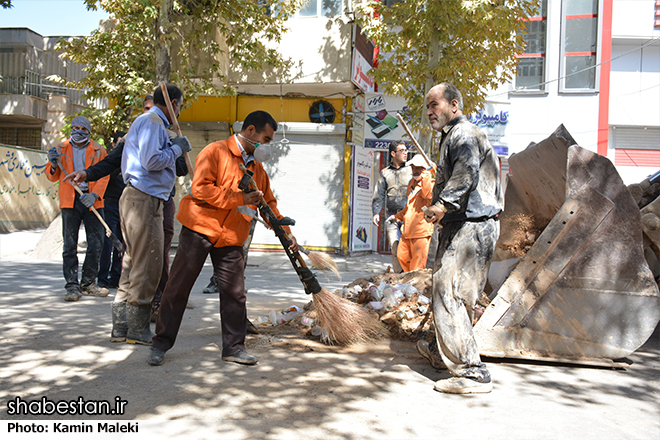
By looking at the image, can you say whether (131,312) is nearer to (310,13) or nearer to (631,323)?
(631,323)

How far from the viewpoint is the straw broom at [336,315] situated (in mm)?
4321

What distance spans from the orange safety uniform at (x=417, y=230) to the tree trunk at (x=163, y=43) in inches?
240

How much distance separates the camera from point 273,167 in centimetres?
1458

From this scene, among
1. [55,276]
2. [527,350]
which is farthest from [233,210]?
[55,276]

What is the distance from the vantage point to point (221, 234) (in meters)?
3.80

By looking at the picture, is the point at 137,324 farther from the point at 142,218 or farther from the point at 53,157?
the point at 53,157

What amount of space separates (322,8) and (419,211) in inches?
352

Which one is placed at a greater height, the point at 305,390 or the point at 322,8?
the point at 322,8

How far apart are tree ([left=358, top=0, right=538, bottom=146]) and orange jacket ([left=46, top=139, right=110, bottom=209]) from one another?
570 centimetres

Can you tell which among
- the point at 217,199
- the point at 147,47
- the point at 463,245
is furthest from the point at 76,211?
the point at 147,47

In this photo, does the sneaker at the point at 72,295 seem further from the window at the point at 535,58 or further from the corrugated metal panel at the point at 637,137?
the corrugated metal panel at the point at 637,137

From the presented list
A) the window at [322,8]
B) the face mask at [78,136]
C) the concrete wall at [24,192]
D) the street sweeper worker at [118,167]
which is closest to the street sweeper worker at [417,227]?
the street sweeper worker at [118,167]

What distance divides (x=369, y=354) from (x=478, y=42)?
25.3 ft

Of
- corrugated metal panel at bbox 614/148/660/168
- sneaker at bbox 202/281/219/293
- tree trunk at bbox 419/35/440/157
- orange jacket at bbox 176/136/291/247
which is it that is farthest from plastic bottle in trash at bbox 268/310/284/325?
corrugated metal panel at bbox 614/148/660/168
